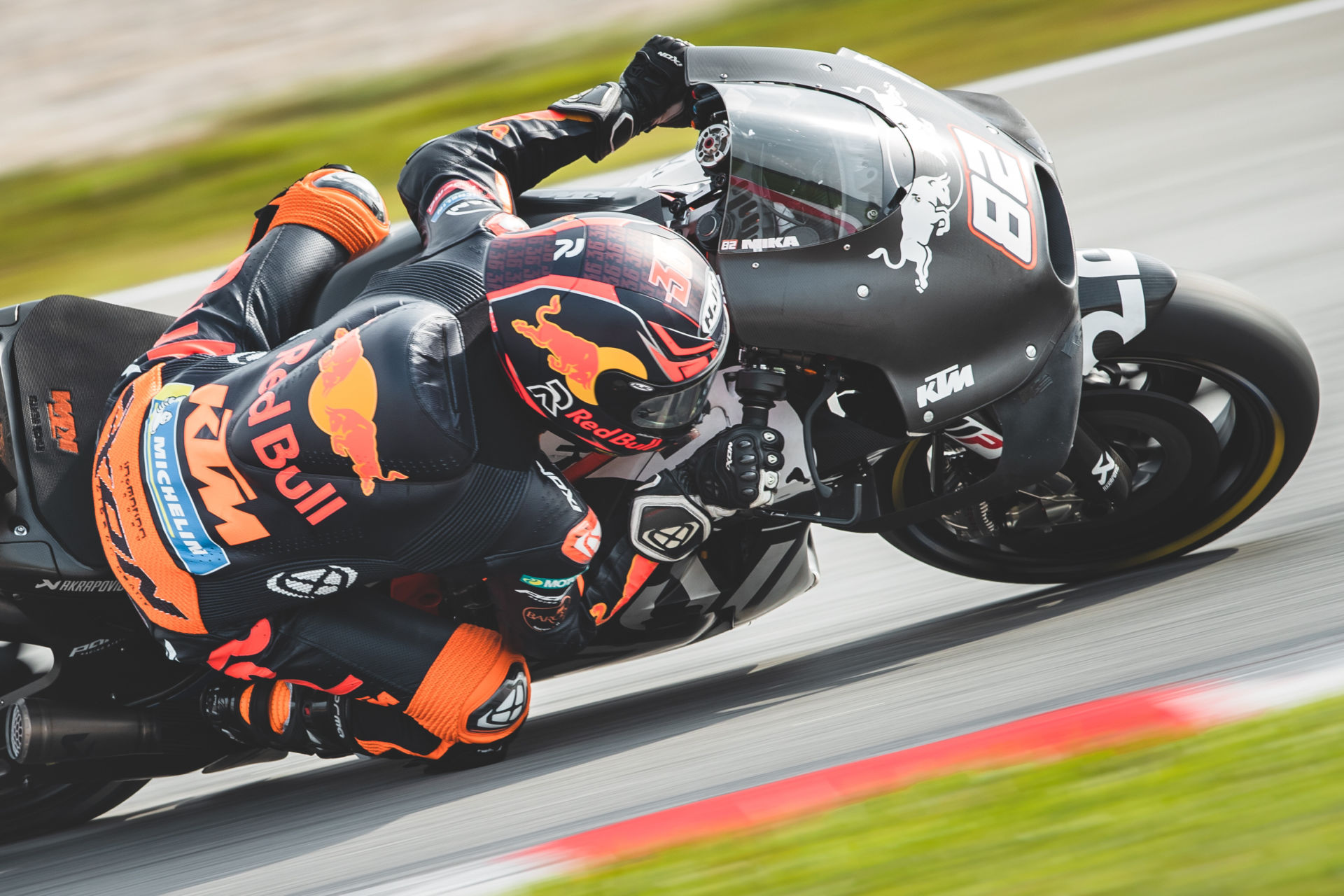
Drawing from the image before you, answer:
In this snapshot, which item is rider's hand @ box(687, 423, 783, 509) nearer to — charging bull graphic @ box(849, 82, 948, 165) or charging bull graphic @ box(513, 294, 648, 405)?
charging bull graphic @ box(513, 294, 648, 405)

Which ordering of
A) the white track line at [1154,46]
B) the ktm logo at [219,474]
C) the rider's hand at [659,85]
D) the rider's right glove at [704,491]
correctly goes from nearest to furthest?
1. the ktm logo at [219,474]
2. the rider's right glove at [704,491]
3. the rider's hand at [659,85]
4. the white track line at [1154,46]

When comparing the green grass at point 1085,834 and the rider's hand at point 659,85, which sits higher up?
the rider's hand at point 659,85

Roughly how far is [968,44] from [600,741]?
5165 mm

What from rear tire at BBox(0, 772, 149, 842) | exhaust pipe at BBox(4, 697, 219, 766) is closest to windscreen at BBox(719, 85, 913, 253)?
exhaust pipe at BBox(4, 697, 219, 766)

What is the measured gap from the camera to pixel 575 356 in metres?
2.45

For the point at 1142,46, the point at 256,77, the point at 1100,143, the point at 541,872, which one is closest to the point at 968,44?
the point at 1142,46

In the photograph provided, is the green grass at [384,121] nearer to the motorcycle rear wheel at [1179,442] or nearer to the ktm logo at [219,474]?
the motorcycle rear wheel at [1179,442]

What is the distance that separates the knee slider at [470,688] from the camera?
284 centimetres

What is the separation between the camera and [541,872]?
2451 mm

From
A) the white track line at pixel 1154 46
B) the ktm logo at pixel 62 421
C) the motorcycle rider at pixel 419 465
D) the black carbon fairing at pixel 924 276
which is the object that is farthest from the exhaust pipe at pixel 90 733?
the white track line at pixel 1154 46

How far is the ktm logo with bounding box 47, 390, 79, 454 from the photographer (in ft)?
9.48

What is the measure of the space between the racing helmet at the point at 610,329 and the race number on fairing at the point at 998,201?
57cm

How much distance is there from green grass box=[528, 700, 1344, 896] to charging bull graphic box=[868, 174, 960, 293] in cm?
101

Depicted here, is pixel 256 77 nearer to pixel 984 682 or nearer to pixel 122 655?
pixel 122 655
